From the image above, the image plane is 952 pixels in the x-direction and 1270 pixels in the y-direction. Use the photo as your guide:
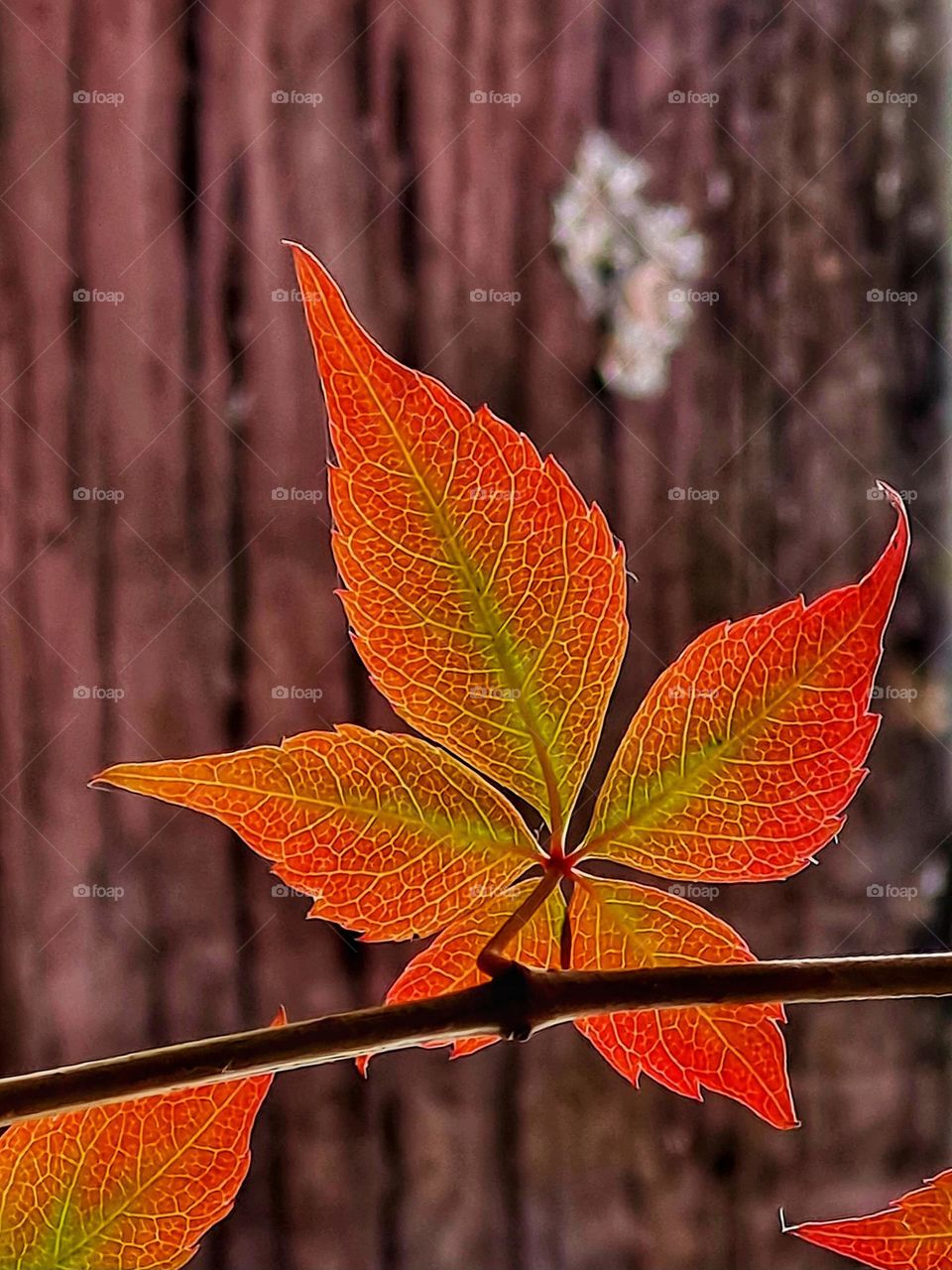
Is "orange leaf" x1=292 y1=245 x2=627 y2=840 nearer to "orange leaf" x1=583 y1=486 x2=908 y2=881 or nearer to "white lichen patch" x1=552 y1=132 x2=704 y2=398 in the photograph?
"orange leaf" x1=583 y1=486 x2=908 y2=881

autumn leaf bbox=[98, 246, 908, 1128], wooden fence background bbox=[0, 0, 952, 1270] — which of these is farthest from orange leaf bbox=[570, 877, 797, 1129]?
wooden fence background bbox=[0, 0, 952, 1270]

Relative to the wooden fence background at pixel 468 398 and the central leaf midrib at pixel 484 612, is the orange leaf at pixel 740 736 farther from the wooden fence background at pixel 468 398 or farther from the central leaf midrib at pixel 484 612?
the wooden fence background at pixel 468 398

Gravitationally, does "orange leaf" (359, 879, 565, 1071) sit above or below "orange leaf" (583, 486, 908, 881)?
below

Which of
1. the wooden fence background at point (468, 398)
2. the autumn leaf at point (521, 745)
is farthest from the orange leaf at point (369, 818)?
the wooden fence background at point (468, 398)

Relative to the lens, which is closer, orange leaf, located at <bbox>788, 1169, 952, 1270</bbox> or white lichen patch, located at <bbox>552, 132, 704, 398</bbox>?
orange leaf, located at <bbox>788, 1169, 952, 1270</bbox>

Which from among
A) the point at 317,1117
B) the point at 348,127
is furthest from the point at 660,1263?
the point at 348,127

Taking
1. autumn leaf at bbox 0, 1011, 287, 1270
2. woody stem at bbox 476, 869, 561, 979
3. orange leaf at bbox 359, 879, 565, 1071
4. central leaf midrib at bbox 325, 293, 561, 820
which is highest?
central leaf midrib at bbox 325, 293, 561, 820
